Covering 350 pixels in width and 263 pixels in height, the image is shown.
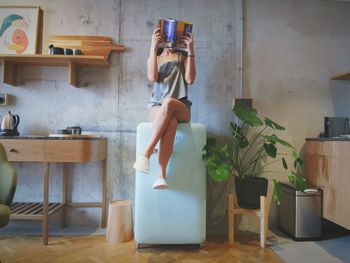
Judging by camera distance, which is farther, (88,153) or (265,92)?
(265,92)

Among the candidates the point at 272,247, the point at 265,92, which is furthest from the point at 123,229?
the point at 265,92

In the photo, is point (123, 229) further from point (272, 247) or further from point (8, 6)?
point (8, 6)

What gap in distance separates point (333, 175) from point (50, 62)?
8.33 feet

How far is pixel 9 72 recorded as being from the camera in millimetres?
2271

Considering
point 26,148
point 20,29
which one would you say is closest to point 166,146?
point 26,148

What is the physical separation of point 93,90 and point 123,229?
127 cm

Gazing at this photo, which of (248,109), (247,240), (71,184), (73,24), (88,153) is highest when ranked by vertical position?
(73,24)

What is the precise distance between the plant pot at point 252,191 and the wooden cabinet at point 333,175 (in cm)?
50

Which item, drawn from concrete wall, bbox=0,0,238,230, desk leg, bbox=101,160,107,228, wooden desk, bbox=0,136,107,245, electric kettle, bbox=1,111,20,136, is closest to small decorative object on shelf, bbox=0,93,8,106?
concrete wall, bbox=0,0,238,230

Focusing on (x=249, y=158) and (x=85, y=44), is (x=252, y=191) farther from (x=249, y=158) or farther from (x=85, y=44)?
(x=85, y=44)

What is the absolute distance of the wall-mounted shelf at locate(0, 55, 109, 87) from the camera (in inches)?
83.4

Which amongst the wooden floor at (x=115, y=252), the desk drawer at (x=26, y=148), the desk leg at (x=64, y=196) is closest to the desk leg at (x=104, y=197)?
the wooden floor at (x=115, y=252)

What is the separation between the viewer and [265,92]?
2449mm

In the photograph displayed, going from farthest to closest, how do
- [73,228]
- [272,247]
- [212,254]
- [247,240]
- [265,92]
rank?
[265,92], [73,228], [247,240], [272,247], [212,254]
